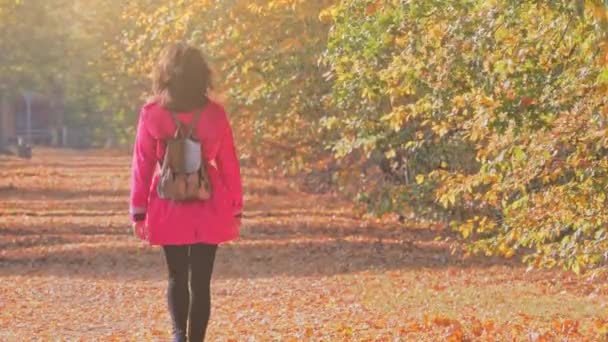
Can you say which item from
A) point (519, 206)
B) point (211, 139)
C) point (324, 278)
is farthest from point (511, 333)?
point (324, 278)

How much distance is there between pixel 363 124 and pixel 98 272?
13.2 feet

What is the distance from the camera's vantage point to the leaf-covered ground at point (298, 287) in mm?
11250

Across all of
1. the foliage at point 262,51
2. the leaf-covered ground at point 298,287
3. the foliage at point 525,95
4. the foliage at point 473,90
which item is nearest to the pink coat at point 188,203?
the foliage at point 473,90

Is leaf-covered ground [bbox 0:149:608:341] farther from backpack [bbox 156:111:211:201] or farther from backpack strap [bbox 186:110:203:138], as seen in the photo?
backpack strap [bbox 186:110:203:138]

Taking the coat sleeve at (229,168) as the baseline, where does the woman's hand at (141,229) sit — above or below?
below

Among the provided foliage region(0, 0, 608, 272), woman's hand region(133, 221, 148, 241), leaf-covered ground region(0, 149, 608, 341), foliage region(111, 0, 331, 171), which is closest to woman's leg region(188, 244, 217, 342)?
woman's hand region(133, 221, 148, 241)

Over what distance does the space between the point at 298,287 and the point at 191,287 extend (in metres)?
8.00

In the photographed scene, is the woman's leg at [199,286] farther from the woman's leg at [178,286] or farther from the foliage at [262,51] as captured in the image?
the foliage at [262,51]

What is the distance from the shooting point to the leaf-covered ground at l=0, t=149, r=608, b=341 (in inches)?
443

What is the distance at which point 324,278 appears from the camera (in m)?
17.2

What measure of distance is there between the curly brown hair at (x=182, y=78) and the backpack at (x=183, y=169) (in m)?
0.08

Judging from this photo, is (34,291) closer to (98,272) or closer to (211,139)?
(98,272)

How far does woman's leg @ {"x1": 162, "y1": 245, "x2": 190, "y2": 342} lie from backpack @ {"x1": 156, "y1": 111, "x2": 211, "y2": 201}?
332 mm

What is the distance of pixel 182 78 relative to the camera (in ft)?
26.0
